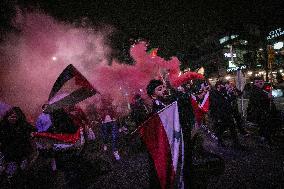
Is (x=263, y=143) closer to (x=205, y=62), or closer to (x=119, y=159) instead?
(x=119, y=159)

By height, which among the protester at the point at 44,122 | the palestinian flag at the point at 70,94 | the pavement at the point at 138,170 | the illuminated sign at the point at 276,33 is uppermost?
the illuminated sign at the point at 276,33

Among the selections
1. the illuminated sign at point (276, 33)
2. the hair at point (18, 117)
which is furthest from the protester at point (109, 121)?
the illuminated sign at point (276, 33)

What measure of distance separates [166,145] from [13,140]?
14.9 ft

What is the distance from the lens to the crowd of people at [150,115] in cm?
431

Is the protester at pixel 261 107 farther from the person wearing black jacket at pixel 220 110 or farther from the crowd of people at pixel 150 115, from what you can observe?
the person wearing black jacket at pixel 220 110

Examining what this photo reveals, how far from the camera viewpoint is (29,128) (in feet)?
22.1

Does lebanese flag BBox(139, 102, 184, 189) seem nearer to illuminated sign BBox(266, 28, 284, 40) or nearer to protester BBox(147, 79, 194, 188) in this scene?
protester BBox(147, 79, 194, 188)

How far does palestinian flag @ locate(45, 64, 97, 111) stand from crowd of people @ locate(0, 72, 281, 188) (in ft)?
0.56

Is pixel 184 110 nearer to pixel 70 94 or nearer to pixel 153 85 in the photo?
pixel 153 85

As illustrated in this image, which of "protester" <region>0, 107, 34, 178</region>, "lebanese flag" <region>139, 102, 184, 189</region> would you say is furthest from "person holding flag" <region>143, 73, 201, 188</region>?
"protester" <region>0, 107, 34, 178</region>

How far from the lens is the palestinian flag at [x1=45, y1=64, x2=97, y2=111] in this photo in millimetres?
4801

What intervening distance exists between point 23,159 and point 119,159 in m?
2.70

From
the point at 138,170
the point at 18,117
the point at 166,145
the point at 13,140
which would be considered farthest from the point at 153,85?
the point at 13,140

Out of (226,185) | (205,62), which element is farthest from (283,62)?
(226,185)
